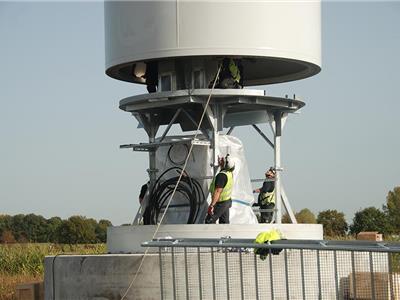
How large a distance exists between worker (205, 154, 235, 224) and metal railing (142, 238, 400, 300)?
11.6 feet

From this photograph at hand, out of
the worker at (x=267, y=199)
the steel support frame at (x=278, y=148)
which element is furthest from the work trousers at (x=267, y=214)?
the steel support frame at (x=278, y=148)

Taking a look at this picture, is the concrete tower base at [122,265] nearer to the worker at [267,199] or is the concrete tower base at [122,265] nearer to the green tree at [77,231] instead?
the worker at [267,199]

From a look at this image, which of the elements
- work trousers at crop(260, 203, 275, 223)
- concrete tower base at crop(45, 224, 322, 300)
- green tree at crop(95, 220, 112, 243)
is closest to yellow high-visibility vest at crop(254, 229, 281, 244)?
concrete tower base at crop(45, 224, 322, 300)

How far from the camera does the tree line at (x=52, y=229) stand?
144 ft

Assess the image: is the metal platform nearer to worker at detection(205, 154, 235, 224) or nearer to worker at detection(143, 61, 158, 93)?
worker at detection(143, 61, 158, 93)

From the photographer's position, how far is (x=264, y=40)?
14.3 meters

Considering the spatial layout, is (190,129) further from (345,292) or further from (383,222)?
(383,222)

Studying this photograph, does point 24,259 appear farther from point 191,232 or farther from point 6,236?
point 6,236

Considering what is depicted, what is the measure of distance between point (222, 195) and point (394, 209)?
106 ft

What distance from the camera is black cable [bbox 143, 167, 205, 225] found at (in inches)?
585

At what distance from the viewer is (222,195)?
14.1 metres

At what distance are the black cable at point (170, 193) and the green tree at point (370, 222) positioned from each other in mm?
18952

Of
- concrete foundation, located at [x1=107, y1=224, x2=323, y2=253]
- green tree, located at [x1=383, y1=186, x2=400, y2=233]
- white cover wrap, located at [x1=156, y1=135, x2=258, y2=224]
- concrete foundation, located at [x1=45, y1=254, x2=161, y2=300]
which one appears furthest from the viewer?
green tree, located at [x1=383, y1=186, x2=400, y2=233]

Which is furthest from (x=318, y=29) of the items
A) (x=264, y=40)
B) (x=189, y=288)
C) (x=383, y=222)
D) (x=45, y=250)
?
(x=383, y=222)
